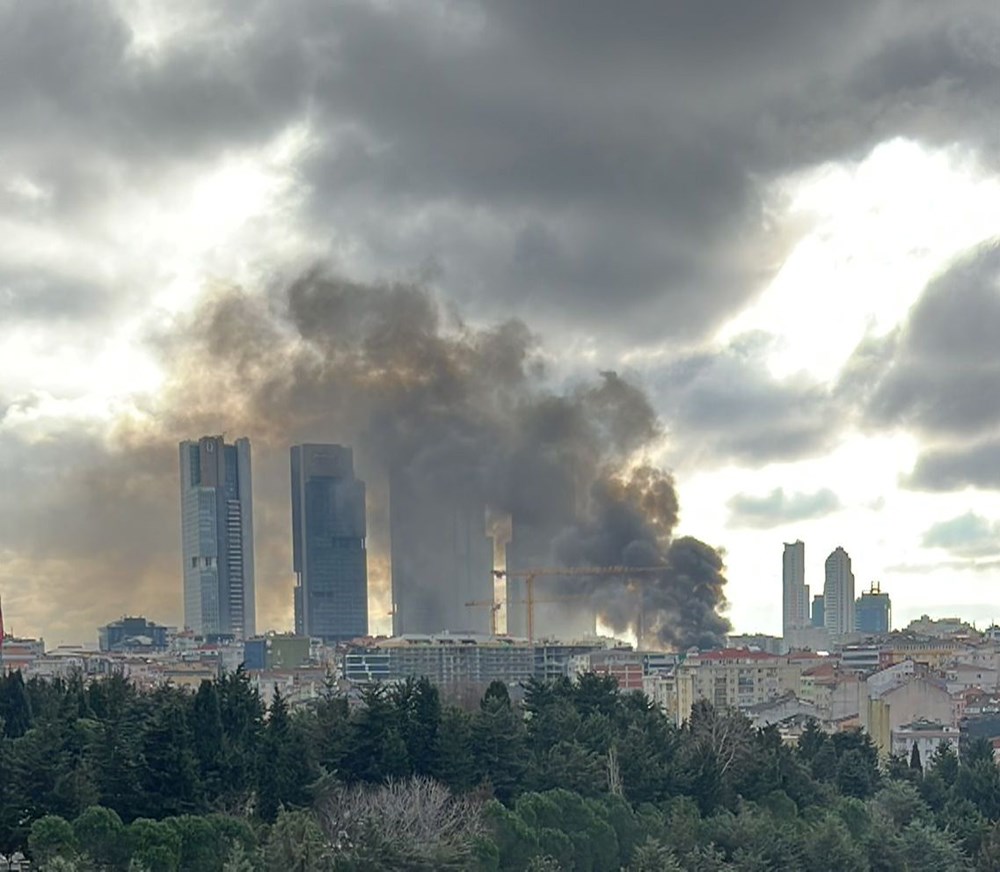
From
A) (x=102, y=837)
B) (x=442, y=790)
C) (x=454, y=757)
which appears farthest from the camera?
(x=454, y=757)

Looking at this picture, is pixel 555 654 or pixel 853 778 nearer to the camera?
pixel 853 778

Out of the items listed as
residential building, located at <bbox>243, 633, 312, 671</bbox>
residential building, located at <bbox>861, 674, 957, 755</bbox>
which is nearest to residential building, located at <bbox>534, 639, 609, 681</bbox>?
residential building, located at <bbox>243, 633, 312, 671</bbox>

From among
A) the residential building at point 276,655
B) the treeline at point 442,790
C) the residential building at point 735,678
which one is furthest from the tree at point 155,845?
the residential building at point 276,655

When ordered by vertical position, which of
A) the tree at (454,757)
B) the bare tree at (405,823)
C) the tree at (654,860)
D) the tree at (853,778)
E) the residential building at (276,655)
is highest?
the residential building at (276,655)

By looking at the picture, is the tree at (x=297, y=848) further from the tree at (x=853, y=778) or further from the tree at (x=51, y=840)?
the tree at (x=853, y=778)

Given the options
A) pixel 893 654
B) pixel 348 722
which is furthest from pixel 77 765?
pixel 893 654

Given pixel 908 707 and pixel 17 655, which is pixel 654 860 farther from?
pixel 17 655

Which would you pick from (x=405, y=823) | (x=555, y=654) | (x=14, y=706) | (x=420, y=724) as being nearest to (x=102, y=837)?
(x=405, y=823)

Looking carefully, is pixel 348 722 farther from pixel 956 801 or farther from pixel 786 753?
pixel 956 801

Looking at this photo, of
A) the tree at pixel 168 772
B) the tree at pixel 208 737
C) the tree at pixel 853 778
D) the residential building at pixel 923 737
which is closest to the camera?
the tree at pixel 168 772
